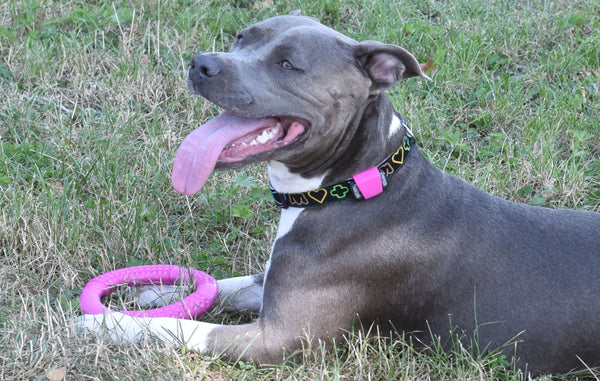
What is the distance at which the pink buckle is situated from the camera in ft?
11.8

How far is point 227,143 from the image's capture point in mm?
3572

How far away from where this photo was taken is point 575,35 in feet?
22.4

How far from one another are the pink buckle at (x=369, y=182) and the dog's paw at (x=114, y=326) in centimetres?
113

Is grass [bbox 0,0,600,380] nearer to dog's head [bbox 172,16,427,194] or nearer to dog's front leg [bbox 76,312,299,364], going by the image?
dog's front leg [bbox 76,312,299,364]

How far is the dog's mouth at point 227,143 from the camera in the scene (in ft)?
11.6

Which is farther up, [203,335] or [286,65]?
[286,65]

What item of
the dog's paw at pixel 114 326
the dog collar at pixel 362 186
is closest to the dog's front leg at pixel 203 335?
the dog's paw at pixel 114 326

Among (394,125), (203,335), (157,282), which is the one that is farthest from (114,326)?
(394,125)

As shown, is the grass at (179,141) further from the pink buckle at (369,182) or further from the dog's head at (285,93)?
the dog's head at (285,93)

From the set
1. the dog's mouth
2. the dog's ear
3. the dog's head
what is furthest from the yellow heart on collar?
the dog's ear

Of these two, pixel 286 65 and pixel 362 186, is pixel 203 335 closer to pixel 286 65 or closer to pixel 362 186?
pixel 362 186

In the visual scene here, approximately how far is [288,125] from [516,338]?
136 centimetres

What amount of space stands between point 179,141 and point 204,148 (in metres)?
2.02

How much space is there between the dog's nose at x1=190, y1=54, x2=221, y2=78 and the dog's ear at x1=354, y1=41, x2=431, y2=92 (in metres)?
0.62
